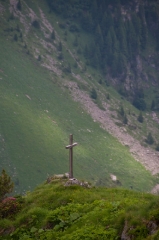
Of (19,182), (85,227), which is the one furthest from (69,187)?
(19,182)

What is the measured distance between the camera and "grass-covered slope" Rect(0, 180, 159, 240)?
83.9 ft

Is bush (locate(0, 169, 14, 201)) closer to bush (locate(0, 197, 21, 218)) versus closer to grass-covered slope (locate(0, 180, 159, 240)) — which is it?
grass-covered slope (locate(0, 180, 159, 240))

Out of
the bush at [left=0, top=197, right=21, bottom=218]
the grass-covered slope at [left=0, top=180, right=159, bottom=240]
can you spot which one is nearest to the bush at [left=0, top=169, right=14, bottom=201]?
the grass-covered slope at [left=0, top=180, right=159, bottom=240]

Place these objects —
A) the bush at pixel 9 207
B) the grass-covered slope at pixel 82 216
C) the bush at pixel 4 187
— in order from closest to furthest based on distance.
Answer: the grass-covered slope at pixel 82 216, the bush at pixel 9 207, the bush at pixel 4 187

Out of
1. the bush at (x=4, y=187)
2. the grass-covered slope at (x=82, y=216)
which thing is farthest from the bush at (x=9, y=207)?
the bush at (x=4, y=187)

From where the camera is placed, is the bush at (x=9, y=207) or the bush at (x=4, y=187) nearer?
the bush at (x=9, y=207)

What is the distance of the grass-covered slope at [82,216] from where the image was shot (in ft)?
83.9

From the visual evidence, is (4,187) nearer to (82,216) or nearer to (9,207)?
(9,207)

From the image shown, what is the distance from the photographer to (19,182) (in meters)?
177

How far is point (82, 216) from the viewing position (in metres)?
31.0

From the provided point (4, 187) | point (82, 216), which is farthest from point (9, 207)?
point (82, 216)

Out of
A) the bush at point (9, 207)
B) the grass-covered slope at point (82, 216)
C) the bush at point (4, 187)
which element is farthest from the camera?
the bush at point (4, 187)

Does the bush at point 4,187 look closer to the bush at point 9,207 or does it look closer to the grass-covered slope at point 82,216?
the grass-covered slope at point 82,216

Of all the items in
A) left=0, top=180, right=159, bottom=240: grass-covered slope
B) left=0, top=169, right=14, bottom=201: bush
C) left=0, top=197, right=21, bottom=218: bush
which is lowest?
left=0, top=169, right=14, bottom=201: bush
